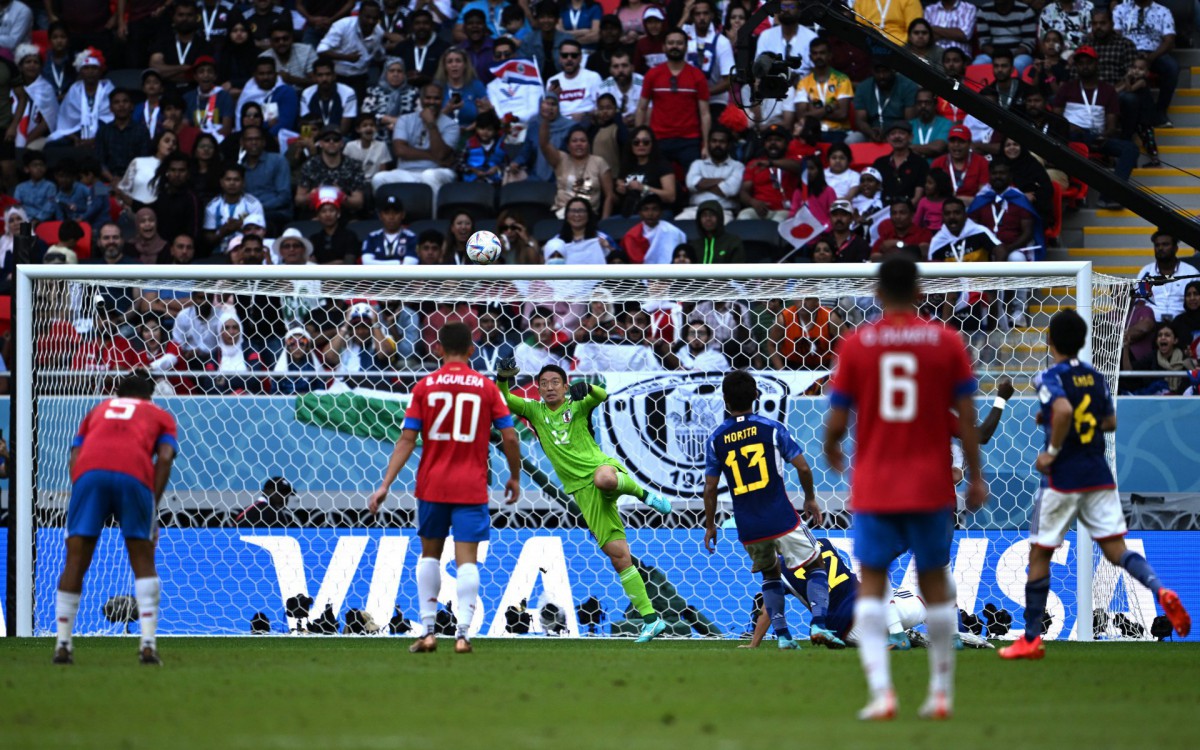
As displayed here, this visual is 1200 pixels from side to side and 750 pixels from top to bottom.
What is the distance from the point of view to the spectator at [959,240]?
15453mm

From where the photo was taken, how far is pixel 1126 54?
1805 centimetres

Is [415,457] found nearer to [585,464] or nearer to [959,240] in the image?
[585,464]

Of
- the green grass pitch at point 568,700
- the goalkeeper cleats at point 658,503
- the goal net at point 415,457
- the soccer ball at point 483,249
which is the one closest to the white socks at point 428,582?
the green grass pitch at point 568,700

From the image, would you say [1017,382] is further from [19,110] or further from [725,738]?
[19,110]

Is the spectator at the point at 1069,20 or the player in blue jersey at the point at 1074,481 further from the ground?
the spectator at the point at 1069,20

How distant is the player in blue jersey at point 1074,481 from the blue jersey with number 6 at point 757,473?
1.63m

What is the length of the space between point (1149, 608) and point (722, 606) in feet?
11.2

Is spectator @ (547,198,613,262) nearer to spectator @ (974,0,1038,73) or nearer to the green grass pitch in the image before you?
spectator @ (974,0,1038,73)

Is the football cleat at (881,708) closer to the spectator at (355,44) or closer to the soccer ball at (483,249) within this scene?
the soccer ball at (483,249)

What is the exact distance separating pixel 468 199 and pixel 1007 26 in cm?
687

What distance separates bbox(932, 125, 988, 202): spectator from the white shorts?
24.4 ft

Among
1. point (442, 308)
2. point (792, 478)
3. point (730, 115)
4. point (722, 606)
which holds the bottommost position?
point (722, 606)

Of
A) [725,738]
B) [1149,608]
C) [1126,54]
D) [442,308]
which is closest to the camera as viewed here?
[725,738]

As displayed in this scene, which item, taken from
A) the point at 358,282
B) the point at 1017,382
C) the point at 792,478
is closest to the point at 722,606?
the point at 792,478
